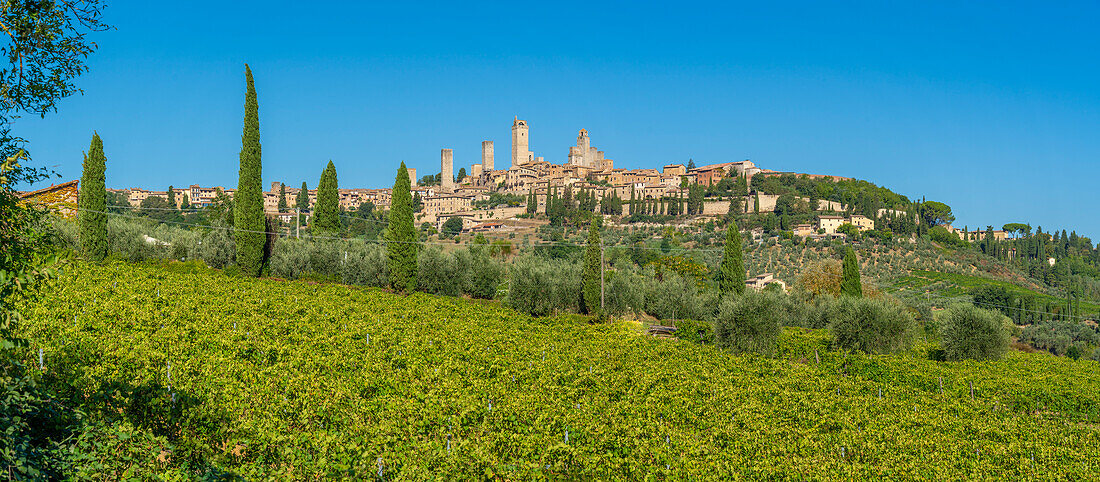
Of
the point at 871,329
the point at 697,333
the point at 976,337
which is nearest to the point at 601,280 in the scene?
the point at 697,333

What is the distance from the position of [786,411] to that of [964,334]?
17211 mm

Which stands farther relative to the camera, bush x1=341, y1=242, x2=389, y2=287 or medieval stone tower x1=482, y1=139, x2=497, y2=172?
medieval stone tower x1=482, y1=139, x2=497, y2=172

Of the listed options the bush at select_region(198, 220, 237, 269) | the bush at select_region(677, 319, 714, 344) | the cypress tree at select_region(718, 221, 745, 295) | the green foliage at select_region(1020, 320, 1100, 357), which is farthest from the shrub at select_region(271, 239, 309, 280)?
the green foliage at select_region(1020, 320, 1100, 357)

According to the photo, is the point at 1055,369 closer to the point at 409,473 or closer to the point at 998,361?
the point at 998,361

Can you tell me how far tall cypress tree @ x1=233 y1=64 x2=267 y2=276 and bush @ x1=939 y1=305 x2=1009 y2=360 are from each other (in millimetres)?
28305

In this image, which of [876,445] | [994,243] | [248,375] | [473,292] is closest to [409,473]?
[248,375]

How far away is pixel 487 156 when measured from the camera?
472 ft

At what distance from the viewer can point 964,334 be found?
2583cm

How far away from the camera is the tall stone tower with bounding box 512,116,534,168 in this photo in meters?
140

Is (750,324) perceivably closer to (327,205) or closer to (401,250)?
(401,250)

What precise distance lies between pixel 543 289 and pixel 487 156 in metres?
114

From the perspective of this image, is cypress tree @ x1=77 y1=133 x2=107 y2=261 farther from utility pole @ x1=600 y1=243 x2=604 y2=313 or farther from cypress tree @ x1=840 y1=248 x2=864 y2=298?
cypress tree @ x1=840 y1=248 x2=864 y2=298

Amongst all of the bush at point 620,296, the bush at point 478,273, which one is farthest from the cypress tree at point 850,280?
the bush at point 478,273

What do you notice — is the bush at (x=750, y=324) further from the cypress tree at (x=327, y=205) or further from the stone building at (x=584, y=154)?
the stone building at (x=584, y=154)
